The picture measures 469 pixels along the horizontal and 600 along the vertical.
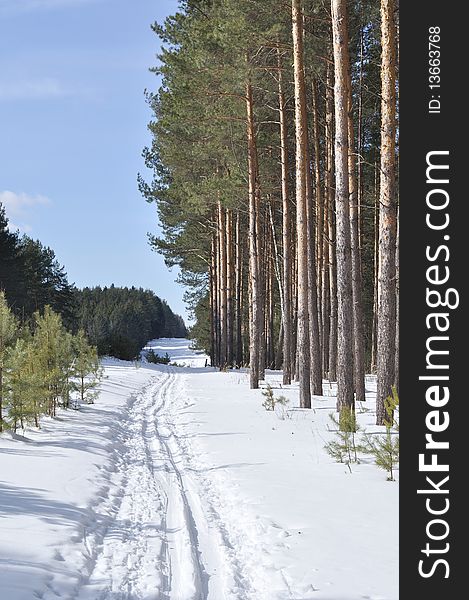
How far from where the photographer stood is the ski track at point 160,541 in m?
4.18

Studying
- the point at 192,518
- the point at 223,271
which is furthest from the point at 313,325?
the point at 223,271

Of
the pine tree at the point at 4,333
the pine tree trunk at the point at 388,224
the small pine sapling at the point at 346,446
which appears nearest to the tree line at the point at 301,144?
the pine tree trunk at the point at 388,224

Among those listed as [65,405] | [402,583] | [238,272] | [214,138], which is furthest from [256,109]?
[402,583]

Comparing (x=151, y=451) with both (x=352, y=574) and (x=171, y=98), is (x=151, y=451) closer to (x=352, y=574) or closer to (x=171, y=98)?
(x=352, y=574)

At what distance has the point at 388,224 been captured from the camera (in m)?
9.75

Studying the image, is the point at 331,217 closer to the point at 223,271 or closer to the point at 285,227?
the point at 285,227

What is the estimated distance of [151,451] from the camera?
30.8 ft

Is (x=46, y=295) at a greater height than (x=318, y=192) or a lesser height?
lesser

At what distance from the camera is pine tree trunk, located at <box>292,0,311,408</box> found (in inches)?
516

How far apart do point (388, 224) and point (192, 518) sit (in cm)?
614

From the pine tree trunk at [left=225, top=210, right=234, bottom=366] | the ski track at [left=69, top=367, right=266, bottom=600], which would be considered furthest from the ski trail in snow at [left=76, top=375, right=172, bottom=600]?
the pine tree trunk at [left=225, top=210, right=234, bottom=366]

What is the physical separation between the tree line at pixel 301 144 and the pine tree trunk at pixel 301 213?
0.11ft

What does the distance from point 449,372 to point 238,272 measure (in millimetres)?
28319

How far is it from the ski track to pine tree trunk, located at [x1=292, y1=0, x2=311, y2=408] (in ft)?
17.1
